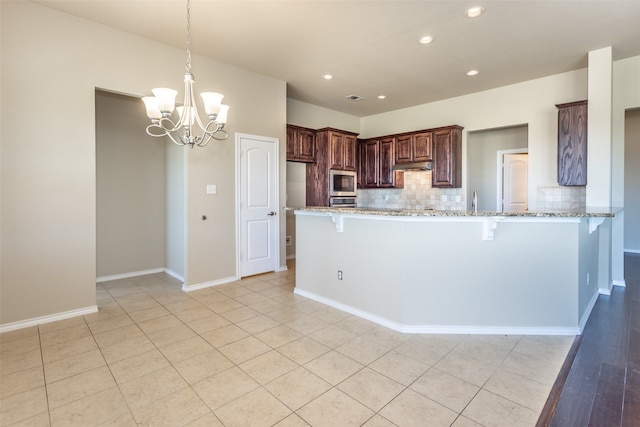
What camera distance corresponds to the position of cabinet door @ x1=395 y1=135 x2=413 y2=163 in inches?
242

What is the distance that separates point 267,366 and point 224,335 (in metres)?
0.70

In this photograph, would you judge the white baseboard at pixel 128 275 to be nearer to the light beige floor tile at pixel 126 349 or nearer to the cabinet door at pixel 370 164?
the light beige floor tile at pixel 126 349

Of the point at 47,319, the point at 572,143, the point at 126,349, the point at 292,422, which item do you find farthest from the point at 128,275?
the point at 572,143

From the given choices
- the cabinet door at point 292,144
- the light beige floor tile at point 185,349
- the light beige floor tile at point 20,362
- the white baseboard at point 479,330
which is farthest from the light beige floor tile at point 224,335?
the cabinet door at point 292,144

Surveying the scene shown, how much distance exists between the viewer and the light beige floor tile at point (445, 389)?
1886 mm

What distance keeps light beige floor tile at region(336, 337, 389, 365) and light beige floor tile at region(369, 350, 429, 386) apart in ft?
0.19

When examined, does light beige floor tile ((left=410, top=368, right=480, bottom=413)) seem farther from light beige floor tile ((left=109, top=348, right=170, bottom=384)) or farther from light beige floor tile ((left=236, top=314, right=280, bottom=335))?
light beige floor tile ((left=109, top=348, right=170, bottom=384))

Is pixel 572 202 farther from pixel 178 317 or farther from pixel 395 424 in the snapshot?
pixel 178 317

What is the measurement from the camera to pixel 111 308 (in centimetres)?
352

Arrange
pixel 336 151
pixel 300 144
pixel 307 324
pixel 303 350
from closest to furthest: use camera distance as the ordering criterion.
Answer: pixel 303 350, pixel 307 324, pixel 300 144, pixel 336 151

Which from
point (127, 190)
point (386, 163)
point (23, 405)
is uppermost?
point (386, 163)

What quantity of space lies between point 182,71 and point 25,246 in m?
2.53

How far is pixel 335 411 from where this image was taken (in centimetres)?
182

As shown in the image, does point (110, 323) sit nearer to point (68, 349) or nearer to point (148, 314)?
point (148, 314)
